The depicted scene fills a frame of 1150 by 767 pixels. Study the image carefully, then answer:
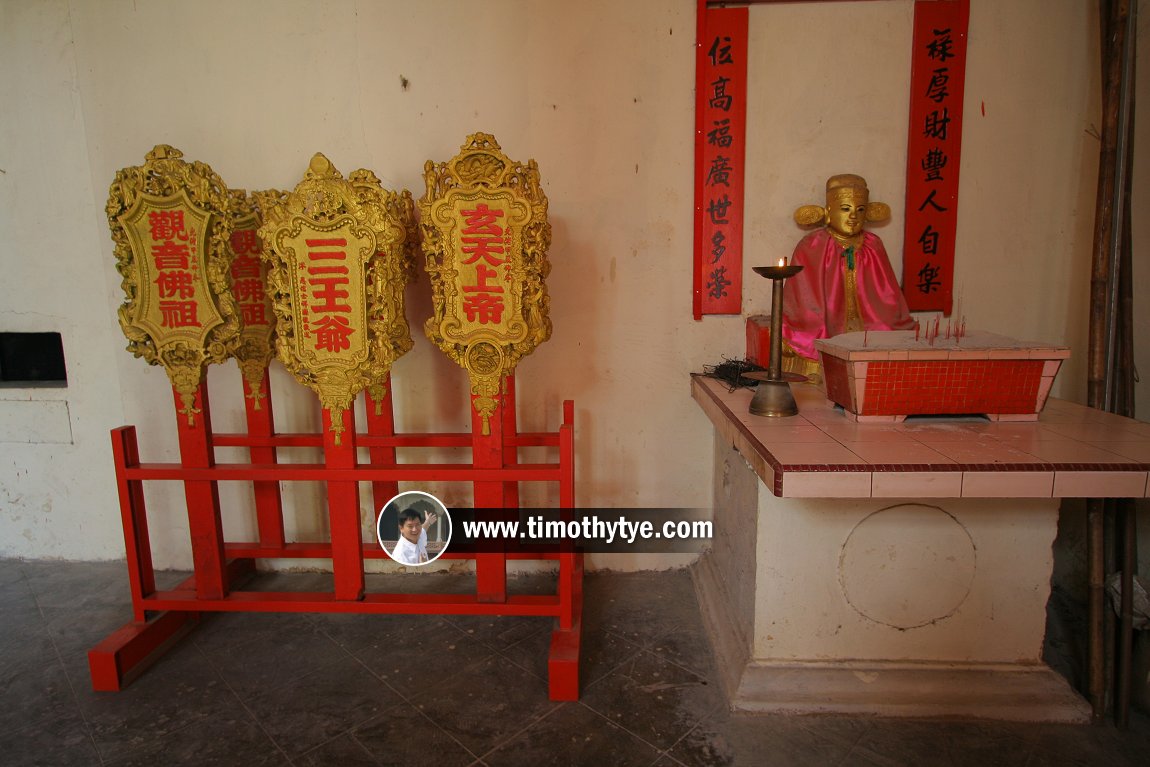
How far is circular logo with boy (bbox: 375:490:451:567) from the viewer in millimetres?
2562

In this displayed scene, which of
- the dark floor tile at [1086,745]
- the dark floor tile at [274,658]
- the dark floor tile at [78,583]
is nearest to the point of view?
the dark floor tile at [1086,745]

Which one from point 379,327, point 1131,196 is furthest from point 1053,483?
point 379,327

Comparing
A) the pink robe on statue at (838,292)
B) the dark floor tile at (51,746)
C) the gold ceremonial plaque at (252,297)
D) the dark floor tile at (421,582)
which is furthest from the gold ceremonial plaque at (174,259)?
the pink robe on statue at (838,292)

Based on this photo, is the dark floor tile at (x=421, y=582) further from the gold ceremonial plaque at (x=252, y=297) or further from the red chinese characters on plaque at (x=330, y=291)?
the red chinese characters on plaque at (x=330, y=291)

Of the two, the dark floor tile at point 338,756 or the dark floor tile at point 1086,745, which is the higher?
the dark floor tile at point 338,756

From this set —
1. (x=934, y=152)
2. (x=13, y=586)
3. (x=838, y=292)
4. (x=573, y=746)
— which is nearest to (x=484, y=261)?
(x=838, y=292)

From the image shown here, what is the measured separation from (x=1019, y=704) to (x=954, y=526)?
70cm

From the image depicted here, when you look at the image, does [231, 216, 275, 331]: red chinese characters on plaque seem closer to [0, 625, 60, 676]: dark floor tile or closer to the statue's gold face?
[0, 625, 60, 676]: dark floor tile

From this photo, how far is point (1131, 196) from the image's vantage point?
2600 millimetres

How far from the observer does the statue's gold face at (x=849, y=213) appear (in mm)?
2660

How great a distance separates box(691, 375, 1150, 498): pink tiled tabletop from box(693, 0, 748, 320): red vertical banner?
107 cm

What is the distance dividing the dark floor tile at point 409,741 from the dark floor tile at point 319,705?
7 centimetres

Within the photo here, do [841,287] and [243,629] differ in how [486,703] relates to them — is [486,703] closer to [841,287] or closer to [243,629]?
[243,629]

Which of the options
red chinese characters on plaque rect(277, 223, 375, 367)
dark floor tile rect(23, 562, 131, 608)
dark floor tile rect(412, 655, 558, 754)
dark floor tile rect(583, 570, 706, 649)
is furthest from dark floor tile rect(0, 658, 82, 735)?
dark floor tile rect(583, 570, 706, 649)
